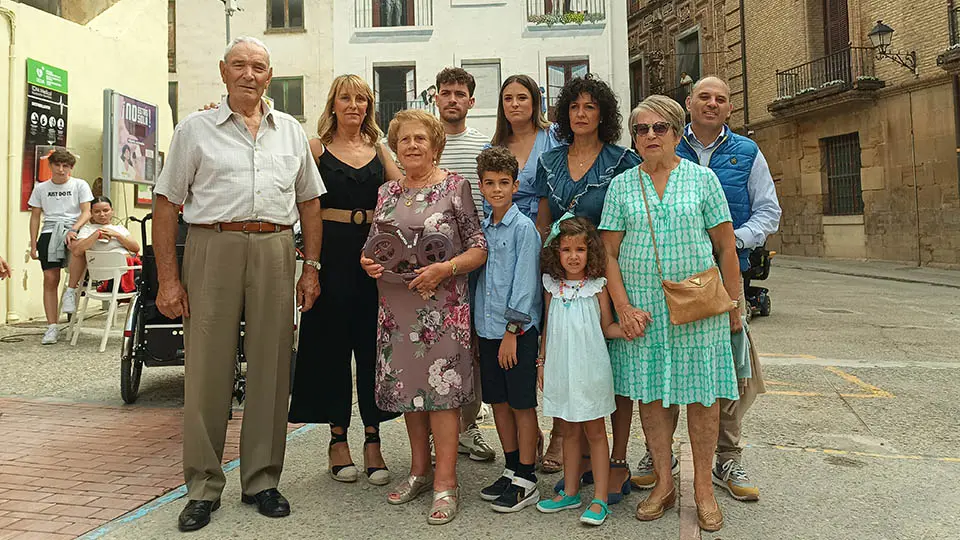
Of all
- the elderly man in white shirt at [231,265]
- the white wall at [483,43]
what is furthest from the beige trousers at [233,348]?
the white wall at [483,43]

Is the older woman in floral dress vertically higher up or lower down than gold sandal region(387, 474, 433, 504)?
higher up

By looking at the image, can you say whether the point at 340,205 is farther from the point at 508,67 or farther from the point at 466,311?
the point at 508,67

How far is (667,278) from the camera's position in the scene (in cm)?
318

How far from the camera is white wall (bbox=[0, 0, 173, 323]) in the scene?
9602mm

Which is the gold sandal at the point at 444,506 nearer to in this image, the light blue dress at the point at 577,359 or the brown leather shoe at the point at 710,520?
the light blue dress at the point at 577,359

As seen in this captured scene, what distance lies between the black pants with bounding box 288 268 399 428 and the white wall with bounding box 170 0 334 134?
1839 centimetres

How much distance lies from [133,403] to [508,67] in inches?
693

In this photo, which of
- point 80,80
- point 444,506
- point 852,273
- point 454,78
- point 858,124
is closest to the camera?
point 444,506

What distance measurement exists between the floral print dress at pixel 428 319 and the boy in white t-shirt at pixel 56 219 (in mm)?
6157

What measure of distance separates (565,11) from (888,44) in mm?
8591

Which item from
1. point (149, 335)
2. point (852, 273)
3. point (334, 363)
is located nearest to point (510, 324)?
point (334, 363)

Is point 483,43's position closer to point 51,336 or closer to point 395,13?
point 395,13

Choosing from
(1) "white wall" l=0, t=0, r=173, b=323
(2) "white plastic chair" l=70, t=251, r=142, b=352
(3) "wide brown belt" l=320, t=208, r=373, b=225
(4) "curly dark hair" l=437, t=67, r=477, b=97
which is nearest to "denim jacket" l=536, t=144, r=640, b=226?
(4) "curly dark hair" l=437, t=67, r=477, b=97

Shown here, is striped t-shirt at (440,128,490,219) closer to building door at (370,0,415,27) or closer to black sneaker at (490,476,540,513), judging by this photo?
black sneaker at (490,476,540,513)
